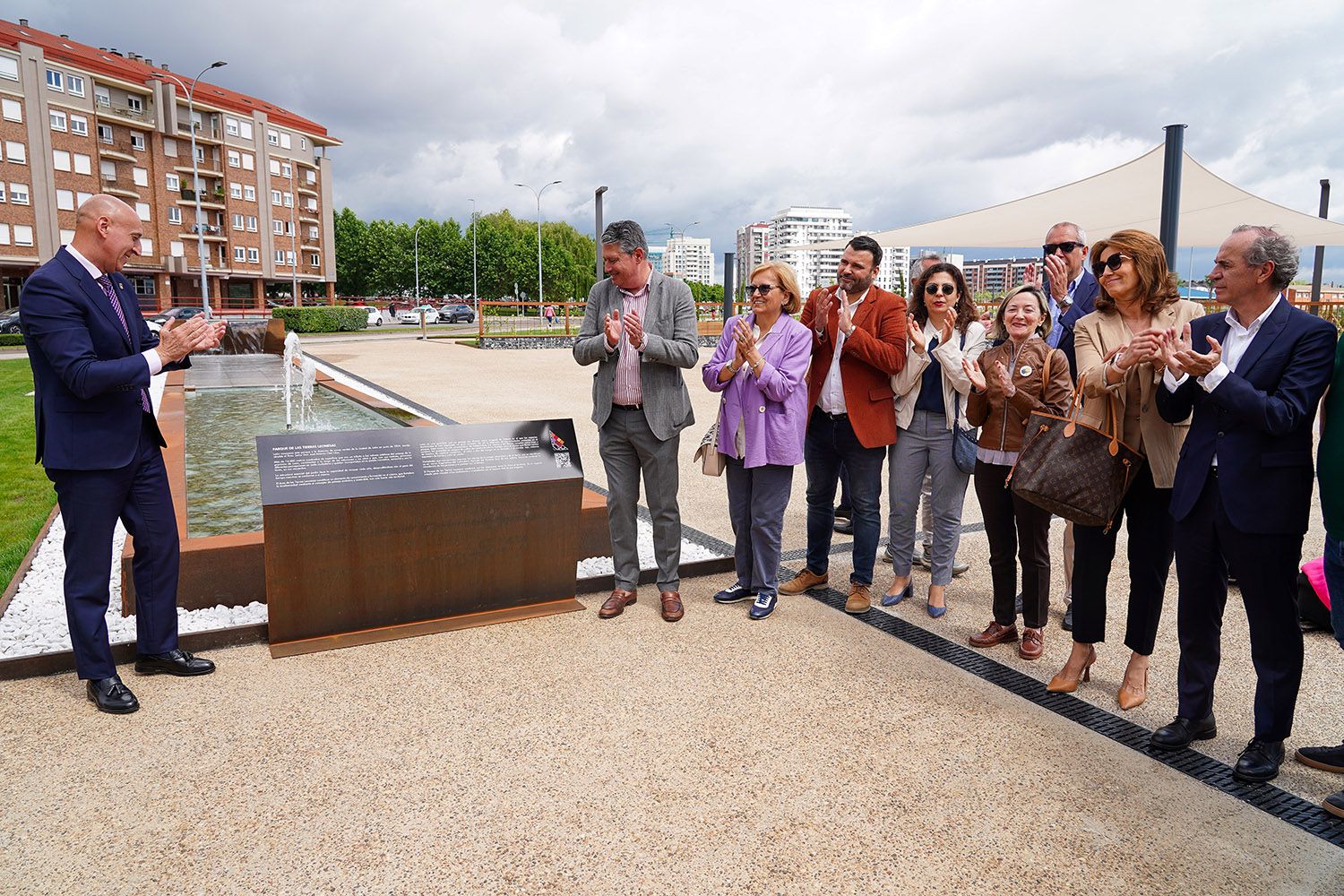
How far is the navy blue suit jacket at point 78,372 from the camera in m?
3.29

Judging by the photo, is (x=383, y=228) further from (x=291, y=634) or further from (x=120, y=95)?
(x=291, y=634)

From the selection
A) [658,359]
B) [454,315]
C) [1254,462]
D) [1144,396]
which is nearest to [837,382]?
[658,359]

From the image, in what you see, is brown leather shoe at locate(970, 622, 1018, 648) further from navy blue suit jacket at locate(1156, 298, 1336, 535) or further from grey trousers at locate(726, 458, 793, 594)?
navy blue suit jacket at locate(1156, 298, 1336, 535)

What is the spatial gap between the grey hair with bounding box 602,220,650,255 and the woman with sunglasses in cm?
148

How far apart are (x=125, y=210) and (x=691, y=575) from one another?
3.49m

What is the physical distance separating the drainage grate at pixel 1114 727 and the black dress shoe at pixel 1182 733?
0.10ft

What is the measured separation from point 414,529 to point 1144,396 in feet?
11.0

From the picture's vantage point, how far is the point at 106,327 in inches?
137

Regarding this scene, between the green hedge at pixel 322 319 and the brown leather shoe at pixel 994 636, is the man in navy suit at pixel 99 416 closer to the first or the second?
the brown leather shoe at pixel 994 636

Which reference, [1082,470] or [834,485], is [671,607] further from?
[1082,470]

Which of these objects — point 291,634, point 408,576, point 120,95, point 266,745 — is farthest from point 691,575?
point 120,95

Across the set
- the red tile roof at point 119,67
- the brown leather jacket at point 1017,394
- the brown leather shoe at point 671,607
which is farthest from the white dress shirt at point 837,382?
the red tile roof at point 119,67

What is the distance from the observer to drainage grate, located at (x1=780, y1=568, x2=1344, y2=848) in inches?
113

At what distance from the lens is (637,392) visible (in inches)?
183
